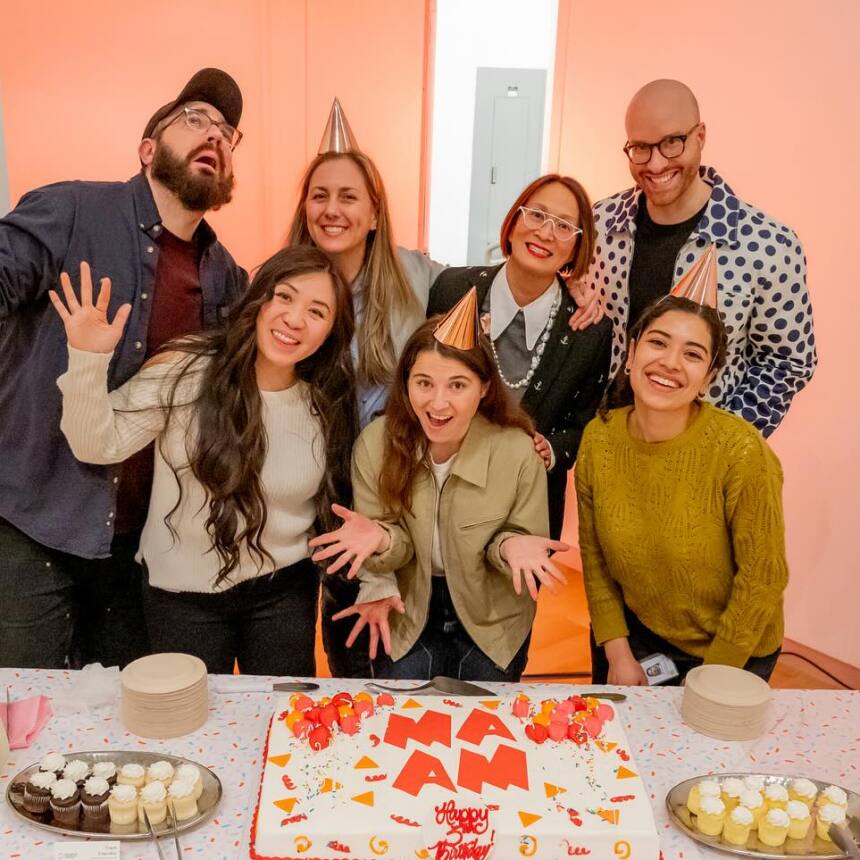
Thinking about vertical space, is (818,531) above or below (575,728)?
below

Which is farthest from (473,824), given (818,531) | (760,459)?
(818,531)

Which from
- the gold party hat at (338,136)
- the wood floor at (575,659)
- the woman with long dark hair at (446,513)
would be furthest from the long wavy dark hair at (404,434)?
the wood floor at (575,659)

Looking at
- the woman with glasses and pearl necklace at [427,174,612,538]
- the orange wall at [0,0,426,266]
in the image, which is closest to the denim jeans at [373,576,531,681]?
the woman with glasses and pearl necklace at [427,174,612,538]

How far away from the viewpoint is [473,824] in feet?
4.12

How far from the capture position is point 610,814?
1.30 m

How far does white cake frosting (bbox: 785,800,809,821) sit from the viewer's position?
130 cm

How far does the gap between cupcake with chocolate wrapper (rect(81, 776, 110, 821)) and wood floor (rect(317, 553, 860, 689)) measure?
2.12m

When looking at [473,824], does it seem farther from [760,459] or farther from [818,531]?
[818,531]

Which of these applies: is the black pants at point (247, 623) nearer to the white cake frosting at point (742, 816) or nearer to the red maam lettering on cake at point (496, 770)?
the red maam lettering on cake at point (496, 770)

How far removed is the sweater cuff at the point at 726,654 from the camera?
1977mm

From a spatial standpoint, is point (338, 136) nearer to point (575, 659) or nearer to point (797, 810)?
point (797, 810)

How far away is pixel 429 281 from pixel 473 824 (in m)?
1.71

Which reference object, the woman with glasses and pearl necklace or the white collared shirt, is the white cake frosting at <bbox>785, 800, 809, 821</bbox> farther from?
the white collared shirt

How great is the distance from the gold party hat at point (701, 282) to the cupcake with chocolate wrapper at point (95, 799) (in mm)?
1576
